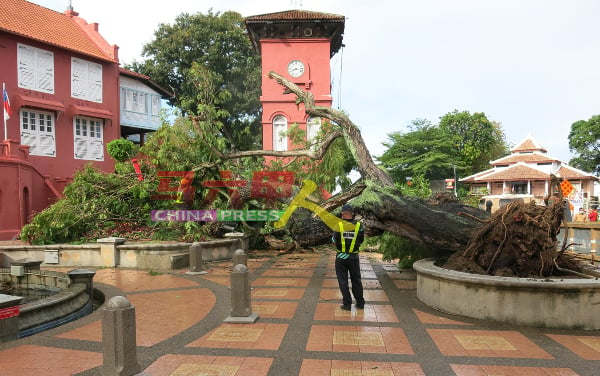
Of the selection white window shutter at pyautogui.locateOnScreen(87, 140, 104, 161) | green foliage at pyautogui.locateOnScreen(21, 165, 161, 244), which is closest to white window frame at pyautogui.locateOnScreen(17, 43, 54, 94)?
white window shutter at pyautogui.locateOnScreen(87, 140, 104, 161)

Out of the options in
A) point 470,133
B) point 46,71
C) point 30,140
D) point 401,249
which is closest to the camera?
point 401,249

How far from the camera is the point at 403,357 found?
189 inches

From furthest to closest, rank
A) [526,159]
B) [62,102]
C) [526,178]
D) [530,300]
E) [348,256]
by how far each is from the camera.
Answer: [526,159] → [526,178] → [62,102] → [348,256] → [530,300]

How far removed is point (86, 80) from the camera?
2294cm

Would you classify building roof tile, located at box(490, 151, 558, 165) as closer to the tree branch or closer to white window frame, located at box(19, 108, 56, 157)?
the tree branch

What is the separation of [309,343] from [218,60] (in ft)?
96.3

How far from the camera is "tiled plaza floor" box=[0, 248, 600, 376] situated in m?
4.51

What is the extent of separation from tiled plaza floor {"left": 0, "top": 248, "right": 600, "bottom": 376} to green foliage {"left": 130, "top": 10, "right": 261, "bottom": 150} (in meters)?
24.8

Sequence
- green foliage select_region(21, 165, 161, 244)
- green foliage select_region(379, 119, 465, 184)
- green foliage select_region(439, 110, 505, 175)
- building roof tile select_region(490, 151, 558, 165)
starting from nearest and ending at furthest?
green foliage select_region(21, 165, 161, 244) → green foliage select_region(379, 119, 465, 184) → building roof tile select_region(490, 151, 558, 165) → green foliage select_region(439, 110, 505, 175)

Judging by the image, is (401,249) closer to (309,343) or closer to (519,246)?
(519,246)

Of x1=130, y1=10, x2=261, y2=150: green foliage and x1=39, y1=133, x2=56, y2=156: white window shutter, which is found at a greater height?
x1=130, y1=10, x2=261, y2=150: green foliage

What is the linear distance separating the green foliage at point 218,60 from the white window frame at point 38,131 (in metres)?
11.3

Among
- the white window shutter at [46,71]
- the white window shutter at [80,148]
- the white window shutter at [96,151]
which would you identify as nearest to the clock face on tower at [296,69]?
the white window shutter at [96,151]

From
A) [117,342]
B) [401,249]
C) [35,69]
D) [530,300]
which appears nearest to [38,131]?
[35,69]
